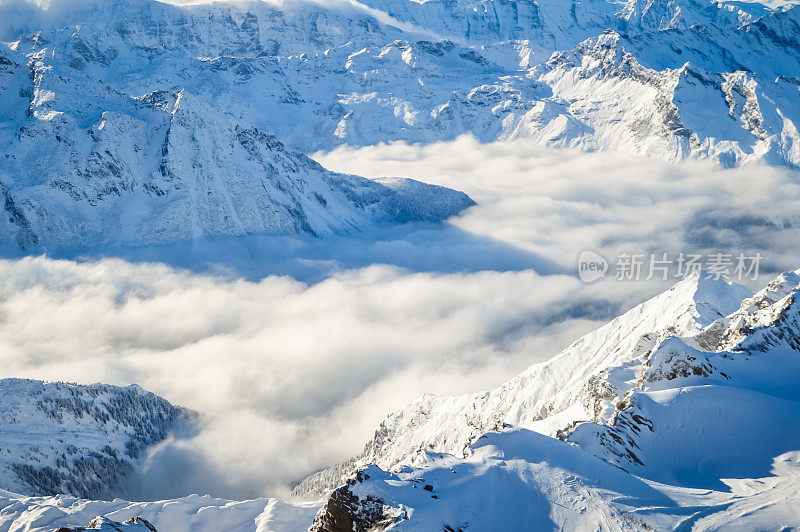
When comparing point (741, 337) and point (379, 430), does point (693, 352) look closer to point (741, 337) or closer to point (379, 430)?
point (741, 337)

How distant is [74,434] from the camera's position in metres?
158

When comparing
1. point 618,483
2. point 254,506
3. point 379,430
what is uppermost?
point 618,483

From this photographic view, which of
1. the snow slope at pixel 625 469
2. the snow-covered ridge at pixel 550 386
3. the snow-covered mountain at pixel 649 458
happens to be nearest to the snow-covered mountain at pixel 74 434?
the snow slope at pixel 625 469

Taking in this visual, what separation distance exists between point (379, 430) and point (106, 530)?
118 m

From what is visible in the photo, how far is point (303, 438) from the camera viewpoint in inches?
7343

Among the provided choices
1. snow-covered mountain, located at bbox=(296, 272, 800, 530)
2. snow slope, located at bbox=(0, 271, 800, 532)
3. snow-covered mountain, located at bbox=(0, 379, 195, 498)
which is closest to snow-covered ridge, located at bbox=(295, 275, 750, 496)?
snow slope, located at bbox=(0, 271, 800, 532)

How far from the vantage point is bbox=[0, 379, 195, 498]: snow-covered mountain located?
470 feet

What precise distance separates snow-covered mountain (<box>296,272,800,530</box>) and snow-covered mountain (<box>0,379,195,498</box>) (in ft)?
404

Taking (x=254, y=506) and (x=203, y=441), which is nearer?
(x=254, y=506)

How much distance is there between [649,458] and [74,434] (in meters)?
156

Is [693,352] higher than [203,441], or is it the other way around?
[693,352]

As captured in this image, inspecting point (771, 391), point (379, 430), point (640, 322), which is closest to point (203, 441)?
point (379, 430)

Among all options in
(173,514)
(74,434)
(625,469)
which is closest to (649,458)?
(625,469)

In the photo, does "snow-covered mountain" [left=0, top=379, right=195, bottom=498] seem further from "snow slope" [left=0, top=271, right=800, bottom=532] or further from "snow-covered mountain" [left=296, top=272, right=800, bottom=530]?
"snow-covered mountain" [left=296, top=272, right=800, bottom=530]
